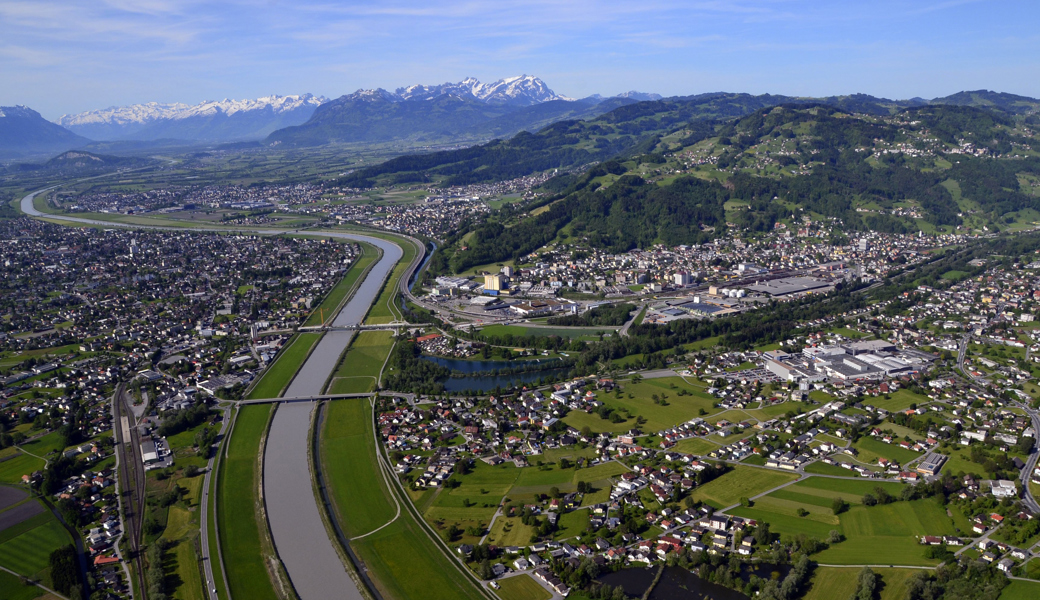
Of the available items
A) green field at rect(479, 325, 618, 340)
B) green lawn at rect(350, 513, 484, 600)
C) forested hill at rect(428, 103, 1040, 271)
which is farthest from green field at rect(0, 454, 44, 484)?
forested hill at rect(428, 103, 1040, 271)

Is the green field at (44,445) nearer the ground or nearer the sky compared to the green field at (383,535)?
nearer the sky

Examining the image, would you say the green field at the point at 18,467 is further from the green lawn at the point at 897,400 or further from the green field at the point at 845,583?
the green lawn at the point at 897,400

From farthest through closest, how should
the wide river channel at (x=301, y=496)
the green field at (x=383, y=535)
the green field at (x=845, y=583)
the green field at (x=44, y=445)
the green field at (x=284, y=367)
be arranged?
1. the green field at (x=284, y=367)
2. the green field at (x=44, y=445)
3. the wide river channel at (x=301, y=496)
4. the green field at (x=383, y=535)
5. the green field at (x=845, y=583)

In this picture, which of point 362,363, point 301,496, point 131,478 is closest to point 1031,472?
point 301,496

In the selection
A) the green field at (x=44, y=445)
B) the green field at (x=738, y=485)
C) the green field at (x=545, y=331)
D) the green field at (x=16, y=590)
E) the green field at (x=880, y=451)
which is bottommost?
the green field at (x=16, y=590)

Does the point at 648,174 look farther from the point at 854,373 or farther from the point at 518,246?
the point at 854,373

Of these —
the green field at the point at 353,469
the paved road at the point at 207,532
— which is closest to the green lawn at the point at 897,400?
the green field at the point at 353,469

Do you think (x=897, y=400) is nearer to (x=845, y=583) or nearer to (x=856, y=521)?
(x=856, y=521)
